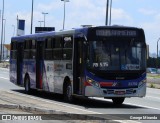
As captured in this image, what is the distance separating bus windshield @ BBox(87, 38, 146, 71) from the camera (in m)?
19.6

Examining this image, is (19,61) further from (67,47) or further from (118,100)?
(118,100)

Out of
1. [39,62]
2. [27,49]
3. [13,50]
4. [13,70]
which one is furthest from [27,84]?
[13,50]

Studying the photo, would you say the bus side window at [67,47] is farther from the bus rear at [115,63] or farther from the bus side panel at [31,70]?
the bus side panel at [31,70]

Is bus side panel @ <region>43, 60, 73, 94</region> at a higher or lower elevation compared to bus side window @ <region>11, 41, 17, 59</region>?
lower

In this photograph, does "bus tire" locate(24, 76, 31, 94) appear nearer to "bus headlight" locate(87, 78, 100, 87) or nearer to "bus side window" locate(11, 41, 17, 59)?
"bus side window" locate(11, 41, 17, 59)

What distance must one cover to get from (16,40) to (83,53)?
10.3 metres

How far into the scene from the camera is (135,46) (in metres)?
20.1

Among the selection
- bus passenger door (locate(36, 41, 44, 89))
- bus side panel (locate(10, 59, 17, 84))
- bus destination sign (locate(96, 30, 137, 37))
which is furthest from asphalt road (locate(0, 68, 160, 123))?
bus side panel (locate(10, 59, 17, 84))

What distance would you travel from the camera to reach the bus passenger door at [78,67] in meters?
20.0

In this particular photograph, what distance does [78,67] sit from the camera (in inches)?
806

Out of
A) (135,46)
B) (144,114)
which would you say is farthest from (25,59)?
(144,114)

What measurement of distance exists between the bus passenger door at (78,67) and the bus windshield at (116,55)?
1.84 ft

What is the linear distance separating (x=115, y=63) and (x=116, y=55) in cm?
30

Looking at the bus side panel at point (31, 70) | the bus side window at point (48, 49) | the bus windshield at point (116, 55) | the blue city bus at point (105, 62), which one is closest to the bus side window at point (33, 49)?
the bus side panel at point (31, 70)
